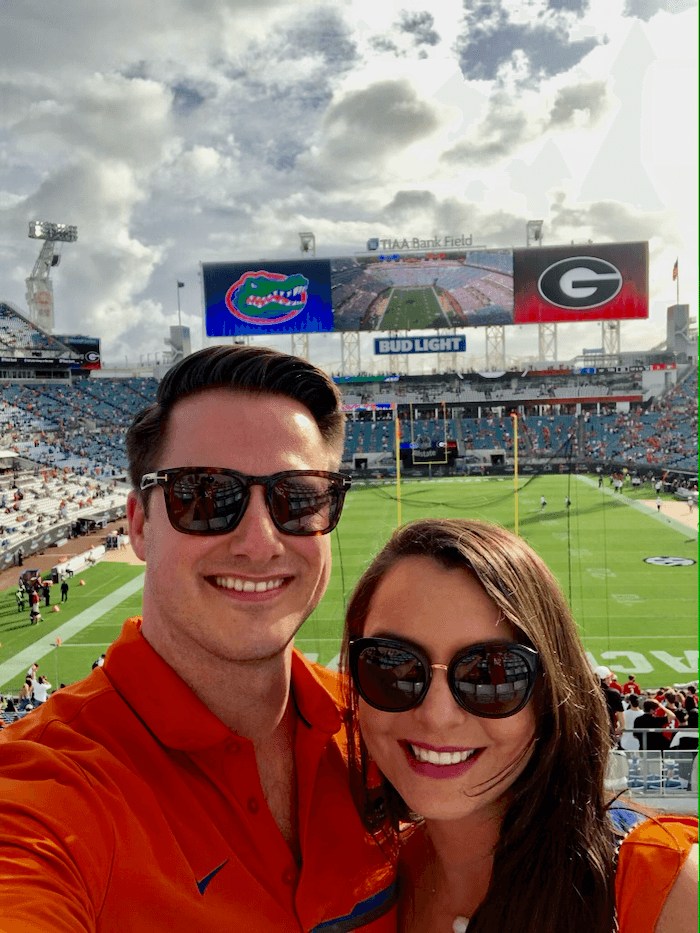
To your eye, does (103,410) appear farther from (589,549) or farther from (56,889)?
(56,889)

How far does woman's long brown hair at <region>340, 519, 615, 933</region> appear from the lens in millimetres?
1704

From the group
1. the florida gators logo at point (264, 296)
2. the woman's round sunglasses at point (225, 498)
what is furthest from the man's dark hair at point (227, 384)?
the florida gators logo at point (264, 296)

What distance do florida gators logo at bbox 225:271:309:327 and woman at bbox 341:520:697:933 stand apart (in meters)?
47.7

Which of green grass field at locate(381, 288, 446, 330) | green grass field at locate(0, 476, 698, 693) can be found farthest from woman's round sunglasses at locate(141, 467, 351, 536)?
green grass field at locate(381, 288, 446, 330)

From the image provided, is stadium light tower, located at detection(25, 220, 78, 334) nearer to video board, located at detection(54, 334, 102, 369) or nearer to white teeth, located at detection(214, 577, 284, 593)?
video board, located at detection(54, 334, 102, 369)

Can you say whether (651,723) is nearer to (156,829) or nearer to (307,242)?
(156,829)

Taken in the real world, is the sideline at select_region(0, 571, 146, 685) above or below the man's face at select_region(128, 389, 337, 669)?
below

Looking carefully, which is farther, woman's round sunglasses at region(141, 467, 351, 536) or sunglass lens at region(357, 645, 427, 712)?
woman's round sunglasses at region(141, 467, 351, 536)

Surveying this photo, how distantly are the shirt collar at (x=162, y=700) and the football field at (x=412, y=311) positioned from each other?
49.1 m

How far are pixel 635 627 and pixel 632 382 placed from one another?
156 ft

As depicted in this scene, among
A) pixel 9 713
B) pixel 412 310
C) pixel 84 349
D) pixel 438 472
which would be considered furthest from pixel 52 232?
pixel 9 713

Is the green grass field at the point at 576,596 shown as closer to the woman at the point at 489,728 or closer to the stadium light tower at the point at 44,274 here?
the woman at the point at 489,728

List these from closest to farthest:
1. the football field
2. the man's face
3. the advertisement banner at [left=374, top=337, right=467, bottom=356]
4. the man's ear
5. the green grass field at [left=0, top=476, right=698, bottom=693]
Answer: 1. the man's face
2. the man's ear
3. the green grass field at [left=0, top=476, right=698, bottom=693]
4. the football field
5. the advertisement banner at [left=374, top=337, right=467, bottom=356]

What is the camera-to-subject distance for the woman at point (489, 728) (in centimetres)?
177
